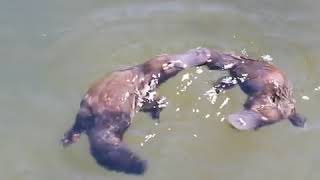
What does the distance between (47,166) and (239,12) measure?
242 centimetres

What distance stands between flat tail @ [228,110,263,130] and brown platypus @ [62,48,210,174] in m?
0.68

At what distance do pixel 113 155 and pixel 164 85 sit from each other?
1.00 metres

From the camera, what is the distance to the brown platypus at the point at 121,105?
5.49 m

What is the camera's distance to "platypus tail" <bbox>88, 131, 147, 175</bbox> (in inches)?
214

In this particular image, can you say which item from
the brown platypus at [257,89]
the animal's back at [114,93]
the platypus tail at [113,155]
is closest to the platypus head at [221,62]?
the brown platypus at [257,89]

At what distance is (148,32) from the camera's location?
6832 mm

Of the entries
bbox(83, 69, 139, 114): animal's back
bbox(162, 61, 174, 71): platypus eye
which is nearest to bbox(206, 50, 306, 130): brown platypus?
bbox(162, 61, 174, 71): platypus eye

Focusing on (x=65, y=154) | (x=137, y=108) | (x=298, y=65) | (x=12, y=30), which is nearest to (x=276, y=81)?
(x=298, y=65)

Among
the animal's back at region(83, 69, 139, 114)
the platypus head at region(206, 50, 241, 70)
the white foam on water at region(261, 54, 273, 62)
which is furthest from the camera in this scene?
the white foam on water at region(261, 54, 273, 62)

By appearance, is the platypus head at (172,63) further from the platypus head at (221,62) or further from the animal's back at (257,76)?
the animal's back at (257,76)

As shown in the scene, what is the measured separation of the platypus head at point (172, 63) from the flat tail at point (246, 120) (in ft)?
2.37

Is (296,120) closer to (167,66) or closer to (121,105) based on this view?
(167,66)

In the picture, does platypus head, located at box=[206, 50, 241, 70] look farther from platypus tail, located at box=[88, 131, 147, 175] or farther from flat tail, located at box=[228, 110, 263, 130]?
platypus tail, located at box=[88, 131, 147, 175]

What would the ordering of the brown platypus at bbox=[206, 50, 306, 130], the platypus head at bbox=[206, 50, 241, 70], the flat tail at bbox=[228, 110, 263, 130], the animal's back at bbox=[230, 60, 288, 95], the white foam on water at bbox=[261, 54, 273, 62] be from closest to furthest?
the flat tail at bbox=[228, 110, 263, 130], the brown platypus at bbox=[206, 50, 306, 130], the animal's back at bbox=[230, 60, 288, 95], the platypus head at bbox=[206, 50, 241, 70], the white foam on water at bbox=[261, 54, 273, 62]
